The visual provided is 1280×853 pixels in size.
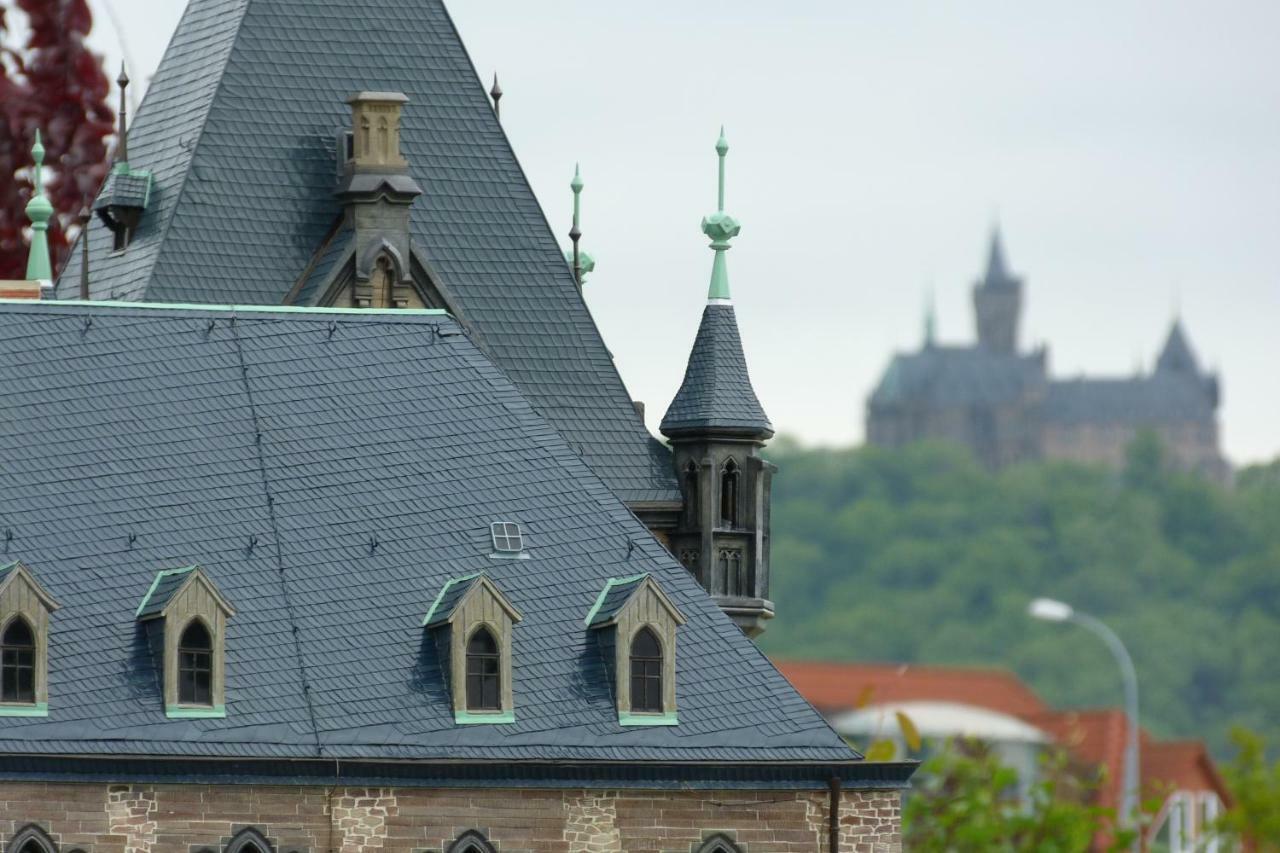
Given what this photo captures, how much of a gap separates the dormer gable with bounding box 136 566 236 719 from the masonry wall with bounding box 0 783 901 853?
1180 millimetres

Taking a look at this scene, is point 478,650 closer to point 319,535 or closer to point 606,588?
point 606,588

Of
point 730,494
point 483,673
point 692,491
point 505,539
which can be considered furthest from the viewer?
point 730,494

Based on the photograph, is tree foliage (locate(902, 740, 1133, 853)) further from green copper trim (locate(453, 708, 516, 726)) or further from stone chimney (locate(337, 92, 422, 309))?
green copper trim (locate(453, 708, 516, 726))

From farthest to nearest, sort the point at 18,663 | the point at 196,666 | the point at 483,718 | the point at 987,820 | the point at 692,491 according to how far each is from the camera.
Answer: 1. the point at 987,820
2. the point at 692,491
3. the point at 483,718
4. the point at 196,666
5. the point at 18,663

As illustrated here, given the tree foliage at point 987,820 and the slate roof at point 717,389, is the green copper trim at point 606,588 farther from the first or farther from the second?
the tree foliage at point 987,820

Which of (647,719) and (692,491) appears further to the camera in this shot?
(692,491)

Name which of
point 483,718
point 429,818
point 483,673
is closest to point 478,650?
point 483,673

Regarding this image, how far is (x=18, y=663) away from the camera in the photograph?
59531 mm

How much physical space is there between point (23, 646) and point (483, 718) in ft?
20.7

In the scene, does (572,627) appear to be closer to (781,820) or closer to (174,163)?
(781,820)

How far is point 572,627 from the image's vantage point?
63.0 metres

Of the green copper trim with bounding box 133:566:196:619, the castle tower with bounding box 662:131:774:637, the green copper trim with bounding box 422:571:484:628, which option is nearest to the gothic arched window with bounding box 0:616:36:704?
the green copper trim with bounding box 133:566:196:619

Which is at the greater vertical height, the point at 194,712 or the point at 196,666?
the point at 196,666

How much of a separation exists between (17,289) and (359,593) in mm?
12774
